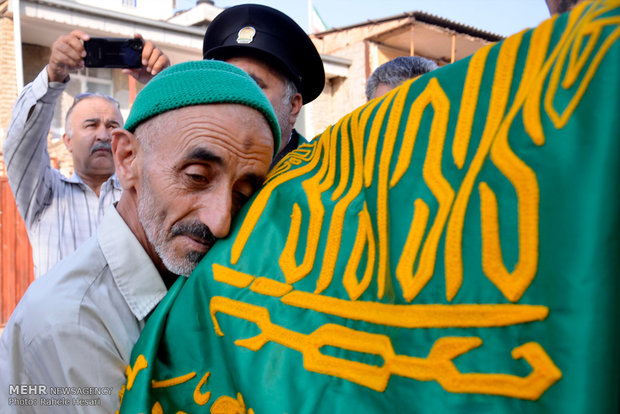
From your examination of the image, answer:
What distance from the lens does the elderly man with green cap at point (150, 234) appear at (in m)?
1.16

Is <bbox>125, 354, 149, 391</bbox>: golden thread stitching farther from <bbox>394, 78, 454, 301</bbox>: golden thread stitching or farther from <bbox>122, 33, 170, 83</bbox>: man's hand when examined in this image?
<bbox>122, 33, 170, 83</bbox>: man's hand

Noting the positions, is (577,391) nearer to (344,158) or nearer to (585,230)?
(585,230)

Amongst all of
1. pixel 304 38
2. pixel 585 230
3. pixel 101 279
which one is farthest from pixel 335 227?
pixel 304 38

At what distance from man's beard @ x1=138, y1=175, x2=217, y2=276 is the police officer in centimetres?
86

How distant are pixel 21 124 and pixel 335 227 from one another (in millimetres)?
2328

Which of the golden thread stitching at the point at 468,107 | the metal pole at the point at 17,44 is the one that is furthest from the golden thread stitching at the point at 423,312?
the metal pole at the point at 17,44

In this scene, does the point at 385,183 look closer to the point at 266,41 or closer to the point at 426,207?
the point at 426,207

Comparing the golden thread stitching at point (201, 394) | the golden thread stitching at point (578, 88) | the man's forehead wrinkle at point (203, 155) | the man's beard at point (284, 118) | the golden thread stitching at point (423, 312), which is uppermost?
the man's beard at point (284, 118)

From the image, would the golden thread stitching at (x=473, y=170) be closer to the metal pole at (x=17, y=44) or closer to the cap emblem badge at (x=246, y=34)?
the cap emblem badge at (x=246, y=34)

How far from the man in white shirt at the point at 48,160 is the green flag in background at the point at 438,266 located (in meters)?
1.78

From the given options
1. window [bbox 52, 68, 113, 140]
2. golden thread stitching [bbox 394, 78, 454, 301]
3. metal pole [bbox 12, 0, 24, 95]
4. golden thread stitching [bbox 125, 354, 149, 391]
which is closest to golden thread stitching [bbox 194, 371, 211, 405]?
golden thread stitching [bbox 125, 354, 149, 391]

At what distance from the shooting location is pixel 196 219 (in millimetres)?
1214

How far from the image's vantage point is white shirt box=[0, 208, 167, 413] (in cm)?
115

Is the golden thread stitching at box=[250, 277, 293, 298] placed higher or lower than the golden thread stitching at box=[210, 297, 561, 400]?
higher
